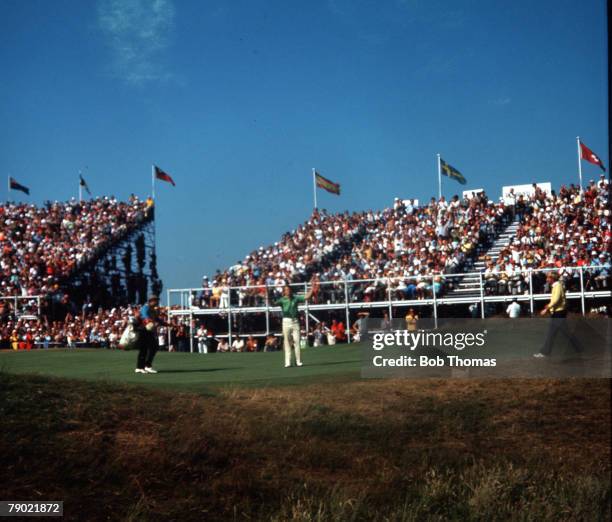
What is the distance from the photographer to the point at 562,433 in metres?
13.9

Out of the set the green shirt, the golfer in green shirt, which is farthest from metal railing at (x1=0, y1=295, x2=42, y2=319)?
the green shirt

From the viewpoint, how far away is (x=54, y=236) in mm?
43875

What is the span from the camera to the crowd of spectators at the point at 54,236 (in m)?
38.5

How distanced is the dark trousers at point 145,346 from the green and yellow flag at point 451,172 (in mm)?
28052

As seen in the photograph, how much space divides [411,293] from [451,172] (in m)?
17.4

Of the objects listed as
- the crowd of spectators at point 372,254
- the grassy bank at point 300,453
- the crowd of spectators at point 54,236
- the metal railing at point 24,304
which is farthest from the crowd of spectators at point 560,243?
the crowd of spectators at point 54,236

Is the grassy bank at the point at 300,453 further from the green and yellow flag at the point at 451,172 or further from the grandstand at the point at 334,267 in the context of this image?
the green and yellow flag at the point at 451,172

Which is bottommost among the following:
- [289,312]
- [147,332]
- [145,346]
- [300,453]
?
[300,453]

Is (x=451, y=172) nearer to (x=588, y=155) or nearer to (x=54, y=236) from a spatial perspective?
(x=588, y=155)

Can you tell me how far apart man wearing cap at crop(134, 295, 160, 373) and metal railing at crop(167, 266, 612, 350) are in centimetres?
729

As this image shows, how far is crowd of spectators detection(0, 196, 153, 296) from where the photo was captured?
3847cm

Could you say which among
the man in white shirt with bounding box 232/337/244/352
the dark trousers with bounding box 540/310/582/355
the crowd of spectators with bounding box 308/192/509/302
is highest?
the crowd of spectators with bounding box 308/192/509/302

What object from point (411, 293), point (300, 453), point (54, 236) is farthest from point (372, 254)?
point (300, 453)

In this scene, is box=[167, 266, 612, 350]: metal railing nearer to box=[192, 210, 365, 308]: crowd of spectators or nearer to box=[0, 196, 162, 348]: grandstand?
box=[192, 210, 365, 308]: crowd of spectators
